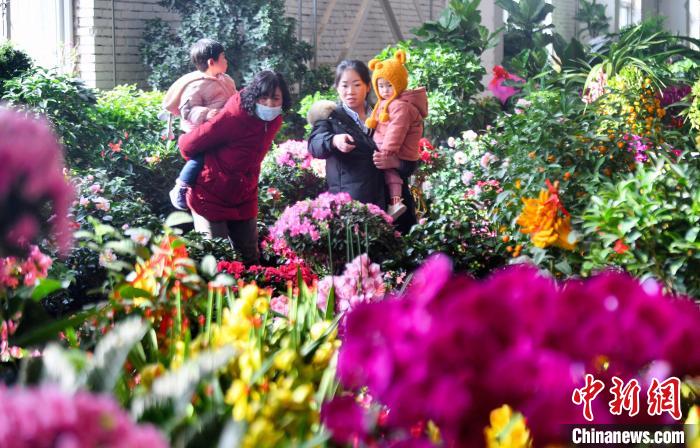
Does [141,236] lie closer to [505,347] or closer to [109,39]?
[505,347]

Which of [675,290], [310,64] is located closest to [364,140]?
[675,290]

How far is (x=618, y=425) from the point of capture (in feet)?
4.15

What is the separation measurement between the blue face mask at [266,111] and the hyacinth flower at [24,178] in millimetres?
4468

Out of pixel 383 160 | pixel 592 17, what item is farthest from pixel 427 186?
pixel 592 17

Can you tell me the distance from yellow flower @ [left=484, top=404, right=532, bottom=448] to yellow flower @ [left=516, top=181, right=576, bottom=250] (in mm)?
2703

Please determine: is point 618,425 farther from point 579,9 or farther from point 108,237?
point 579,9

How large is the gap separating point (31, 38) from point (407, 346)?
8.53 meters

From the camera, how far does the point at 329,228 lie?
534cm

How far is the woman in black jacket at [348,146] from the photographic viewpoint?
240 inches

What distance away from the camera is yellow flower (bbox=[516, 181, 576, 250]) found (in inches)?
150

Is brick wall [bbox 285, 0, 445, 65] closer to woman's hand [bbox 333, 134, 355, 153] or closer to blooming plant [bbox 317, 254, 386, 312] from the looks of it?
woman's hand [bbox 333, 134, 355, 153]

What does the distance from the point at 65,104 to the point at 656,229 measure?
198 inches

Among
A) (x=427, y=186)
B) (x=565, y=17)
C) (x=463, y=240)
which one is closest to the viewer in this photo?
(x=463, y=240)

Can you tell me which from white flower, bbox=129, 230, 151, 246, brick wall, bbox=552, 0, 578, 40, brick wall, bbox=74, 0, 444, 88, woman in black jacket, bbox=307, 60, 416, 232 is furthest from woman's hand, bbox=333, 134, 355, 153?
brick wall, bbox=552, 0, 578, 40
